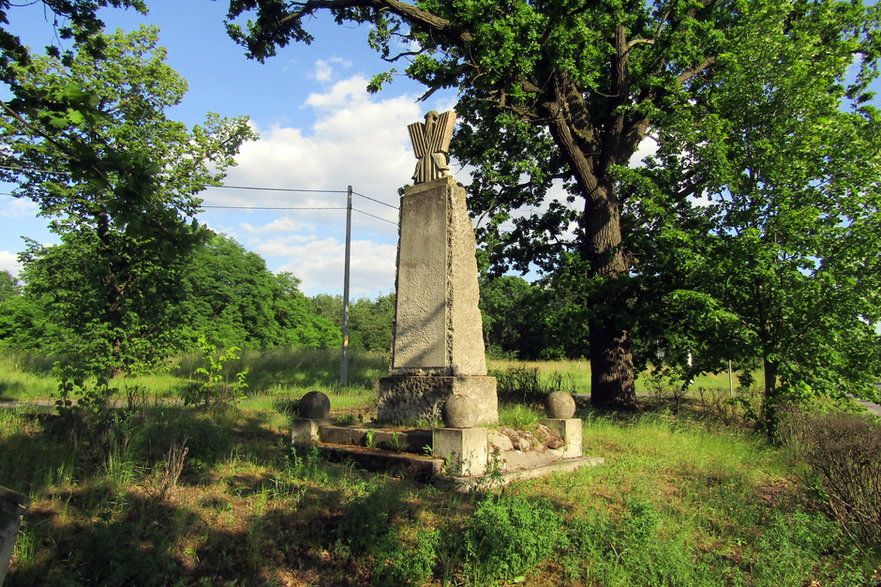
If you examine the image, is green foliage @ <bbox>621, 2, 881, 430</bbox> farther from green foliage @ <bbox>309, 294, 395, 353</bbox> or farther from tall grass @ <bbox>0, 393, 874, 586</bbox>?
green foliage @ <bbox>309, 294, 395, 353</bbox>

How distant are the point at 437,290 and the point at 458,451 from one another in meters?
2.50

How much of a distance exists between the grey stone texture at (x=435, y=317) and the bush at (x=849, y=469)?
383 centimetres

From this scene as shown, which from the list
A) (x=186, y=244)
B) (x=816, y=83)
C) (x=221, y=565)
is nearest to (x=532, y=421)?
(x=221, y=565)

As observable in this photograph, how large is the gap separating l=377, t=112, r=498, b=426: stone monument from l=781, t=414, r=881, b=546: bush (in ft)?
12.6

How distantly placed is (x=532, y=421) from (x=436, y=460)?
2423 millimetres

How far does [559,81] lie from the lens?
42.9 feet

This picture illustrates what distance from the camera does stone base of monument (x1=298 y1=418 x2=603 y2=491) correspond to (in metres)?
6.48

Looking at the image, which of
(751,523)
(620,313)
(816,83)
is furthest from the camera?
(620,313)

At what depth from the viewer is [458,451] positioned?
21.5 ft

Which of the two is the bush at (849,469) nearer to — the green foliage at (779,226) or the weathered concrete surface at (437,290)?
the green foliage at (779,226)

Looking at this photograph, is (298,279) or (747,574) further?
(298,279)

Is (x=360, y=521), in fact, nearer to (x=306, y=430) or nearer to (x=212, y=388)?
(x=306, y=430)

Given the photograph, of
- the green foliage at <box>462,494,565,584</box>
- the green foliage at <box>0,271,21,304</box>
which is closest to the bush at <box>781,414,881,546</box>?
the green foliage at <box>462,494,565,584</box>

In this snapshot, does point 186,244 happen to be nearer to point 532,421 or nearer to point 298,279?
point 532,421
